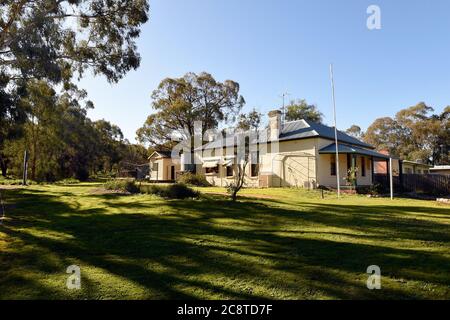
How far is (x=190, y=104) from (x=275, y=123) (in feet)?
62.9

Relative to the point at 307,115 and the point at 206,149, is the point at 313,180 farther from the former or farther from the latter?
the point at 307,115

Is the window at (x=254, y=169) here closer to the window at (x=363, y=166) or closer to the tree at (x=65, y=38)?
the window at (x=363, y=166)

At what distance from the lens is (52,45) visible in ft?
45.3

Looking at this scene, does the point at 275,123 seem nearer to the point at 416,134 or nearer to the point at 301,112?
the point at 301,112

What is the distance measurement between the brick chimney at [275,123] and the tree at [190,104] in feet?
58.6

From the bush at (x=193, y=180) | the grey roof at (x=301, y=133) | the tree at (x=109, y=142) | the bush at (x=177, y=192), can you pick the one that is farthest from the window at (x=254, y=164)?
the tree at (x=109, y=142)

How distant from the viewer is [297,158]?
2462 centimetres

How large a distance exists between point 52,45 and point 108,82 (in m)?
3.76

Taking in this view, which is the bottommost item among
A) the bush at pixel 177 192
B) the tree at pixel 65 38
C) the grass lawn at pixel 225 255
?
the grass lawn at pixel 225 255

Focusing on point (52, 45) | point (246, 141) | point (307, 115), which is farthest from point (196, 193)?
point (307, 115)

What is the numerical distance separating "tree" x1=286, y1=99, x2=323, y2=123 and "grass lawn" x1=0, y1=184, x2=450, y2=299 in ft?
135

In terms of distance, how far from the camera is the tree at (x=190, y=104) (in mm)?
42812

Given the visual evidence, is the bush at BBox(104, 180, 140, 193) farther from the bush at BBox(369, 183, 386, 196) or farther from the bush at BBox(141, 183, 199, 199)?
the bush at BBox(369, 183, 386, 196)

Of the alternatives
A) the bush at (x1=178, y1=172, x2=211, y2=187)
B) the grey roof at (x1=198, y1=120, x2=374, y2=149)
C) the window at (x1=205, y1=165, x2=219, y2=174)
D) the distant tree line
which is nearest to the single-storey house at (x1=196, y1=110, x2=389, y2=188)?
the grey roof at (x1=198, y1=120, x2=374, y2=149)
